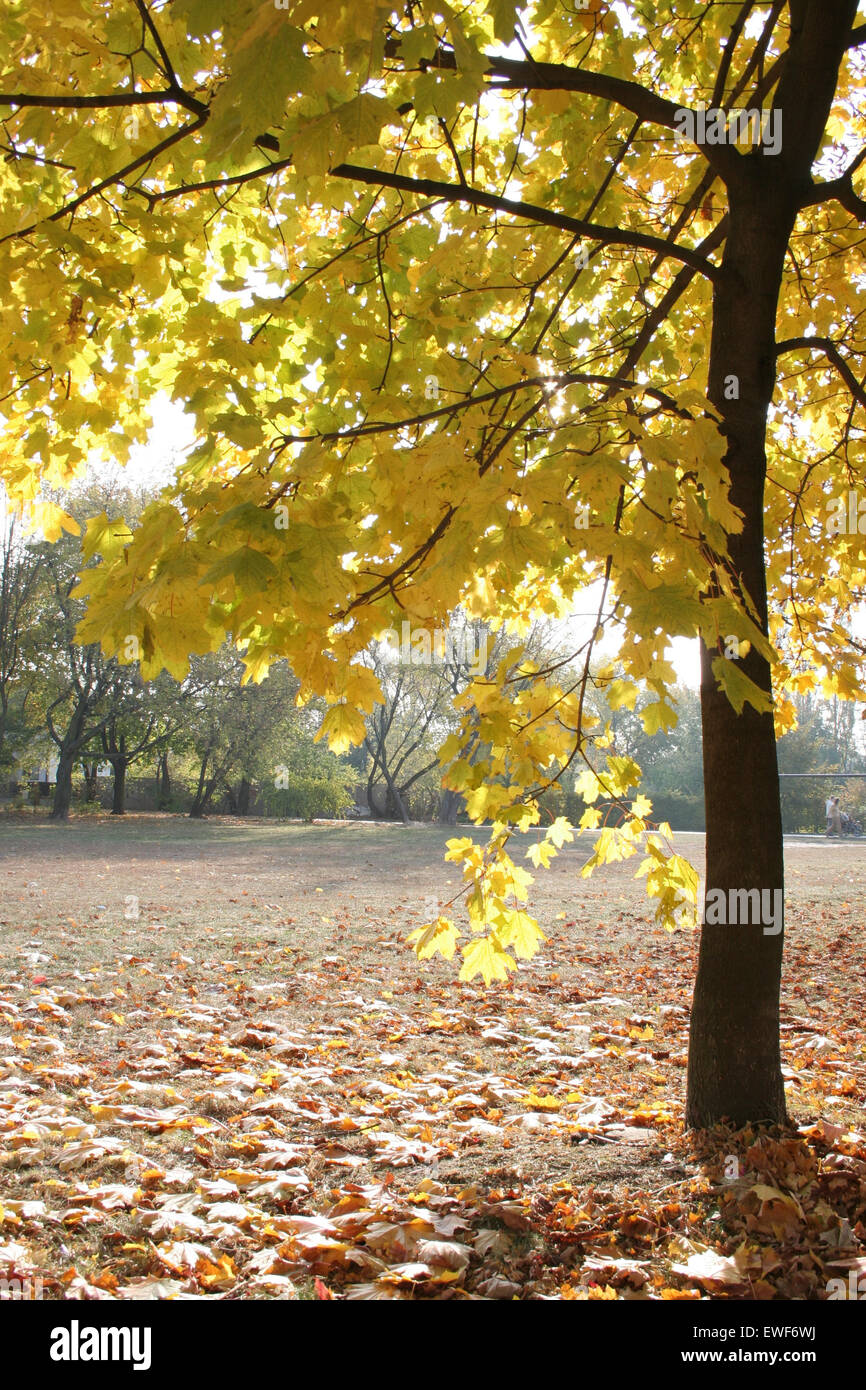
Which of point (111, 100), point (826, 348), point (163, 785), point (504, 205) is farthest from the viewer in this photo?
point (163, 785)

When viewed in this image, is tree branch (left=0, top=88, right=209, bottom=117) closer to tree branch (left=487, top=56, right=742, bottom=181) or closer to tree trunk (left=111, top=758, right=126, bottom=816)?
tree branch (left=487, top=56, right=742, bottom=181)

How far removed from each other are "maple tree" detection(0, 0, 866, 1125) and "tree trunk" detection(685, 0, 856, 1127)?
0.01m

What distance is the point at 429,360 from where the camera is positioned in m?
3.33

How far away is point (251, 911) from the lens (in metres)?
10.0

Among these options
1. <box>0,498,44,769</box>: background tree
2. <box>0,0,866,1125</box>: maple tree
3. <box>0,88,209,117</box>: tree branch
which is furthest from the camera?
<box>0,498,44,769</box>: background tree

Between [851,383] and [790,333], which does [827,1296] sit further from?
[790,333]

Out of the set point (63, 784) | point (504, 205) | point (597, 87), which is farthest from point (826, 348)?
point (63, 784)

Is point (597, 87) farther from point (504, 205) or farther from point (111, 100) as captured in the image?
point (111, 100)

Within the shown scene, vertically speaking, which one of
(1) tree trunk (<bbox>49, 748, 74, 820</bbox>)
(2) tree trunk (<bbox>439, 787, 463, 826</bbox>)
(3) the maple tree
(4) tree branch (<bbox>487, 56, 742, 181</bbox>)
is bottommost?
(2) tree trunk (<bbox>439, 787, 463, 826</bbox>)

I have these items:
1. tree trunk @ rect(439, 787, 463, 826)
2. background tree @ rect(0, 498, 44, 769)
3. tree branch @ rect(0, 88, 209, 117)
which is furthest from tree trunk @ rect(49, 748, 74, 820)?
tree branch @ rect(0, 88, 209, 117)

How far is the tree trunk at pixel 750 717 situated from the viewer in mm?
3566

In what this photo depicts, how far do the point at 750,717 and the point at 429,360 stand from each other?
1.93 meters

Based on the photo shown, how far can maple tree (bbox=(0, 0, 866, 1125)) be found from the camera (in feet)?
7.25

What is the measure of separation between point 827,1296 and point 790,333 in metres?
5.33
